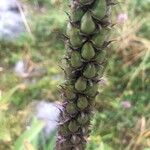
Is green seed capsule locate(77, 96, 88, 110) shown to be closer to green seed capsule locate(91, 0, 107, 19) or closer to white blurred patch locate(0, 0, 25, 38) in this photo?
green seed capsule locate(91, 0, 107, 19)

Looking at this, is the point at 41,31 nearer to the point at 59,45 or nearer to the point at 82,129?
the point at 59,45

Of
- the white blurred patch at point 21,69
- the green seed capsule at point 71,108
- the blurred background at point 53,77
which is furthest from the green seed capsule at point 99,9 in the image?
the white blurred patch at point 21,69

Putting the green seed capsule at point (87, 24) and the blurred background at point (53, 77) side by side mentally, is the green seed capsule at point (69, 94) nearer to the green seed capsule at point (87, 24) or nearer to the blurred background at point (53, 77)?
the green seed capsule at point (87, 24)

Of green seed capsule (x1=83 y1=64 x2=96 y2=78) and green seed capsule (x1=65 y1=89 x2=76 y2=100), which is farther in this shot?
green seed capsule (x1=65 y1=89 x2=76 y2=100)

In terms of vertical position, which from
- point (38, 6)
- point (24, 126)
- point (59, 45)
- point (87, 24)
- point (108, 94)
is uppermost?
point (38, 6)

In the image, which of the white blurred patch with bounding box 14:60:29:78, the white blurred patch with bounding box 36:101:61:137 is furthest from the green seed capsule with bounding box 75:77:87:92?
the white blurred patch with bounding box 14:60:29:78

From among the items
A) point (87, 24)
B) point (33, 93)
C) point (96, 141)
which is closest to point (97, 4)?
point (87, 24)
